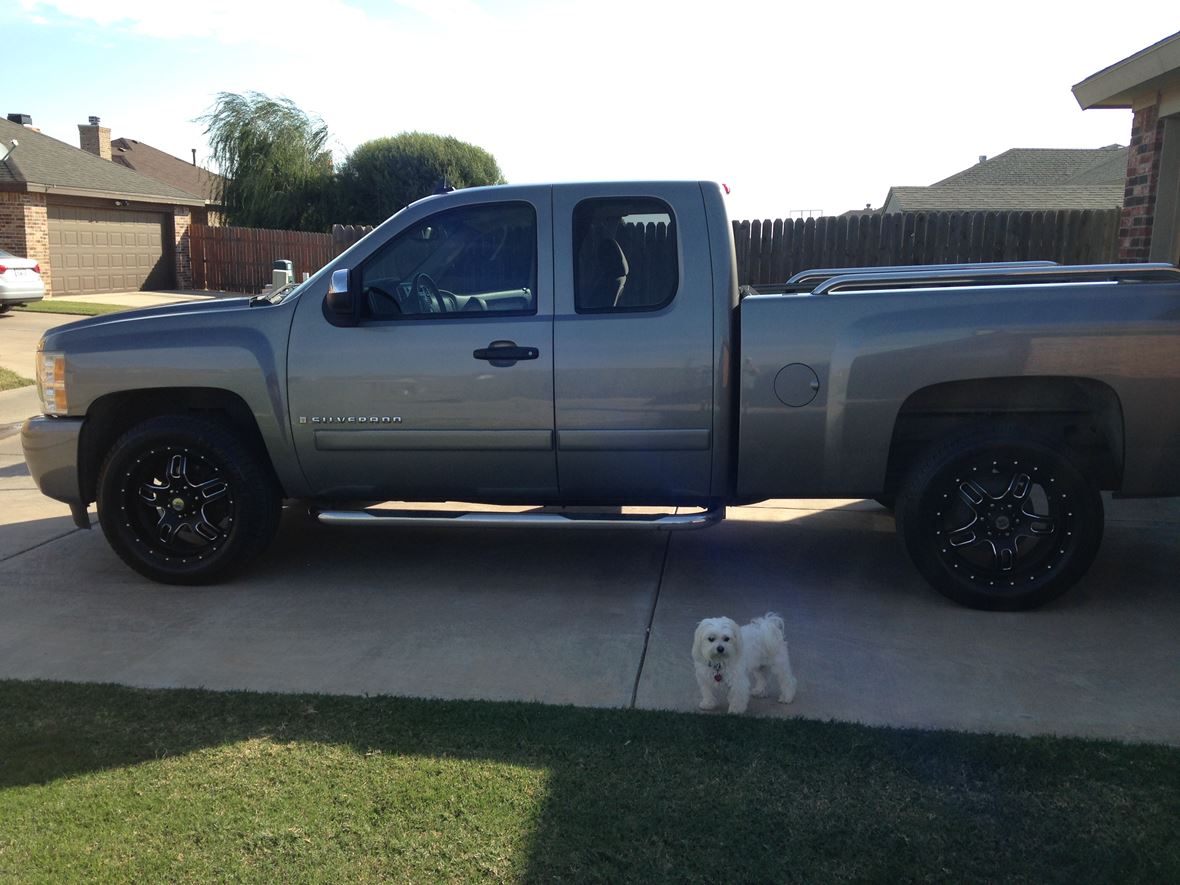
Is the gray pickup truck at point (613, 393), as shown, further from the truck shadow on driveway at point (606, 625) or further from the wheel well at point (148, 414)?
the truck shadow on driveway at point (606, 625)

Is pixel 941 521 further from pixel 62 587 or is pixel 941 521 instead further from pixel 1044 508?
pixel 62 587

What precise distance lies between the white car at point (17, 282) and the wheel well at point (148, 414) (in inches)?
640

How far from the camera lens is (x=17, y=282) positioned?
2006cm

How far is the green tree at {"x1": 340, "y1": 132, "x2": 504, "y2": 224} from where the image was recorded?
34.2 metres

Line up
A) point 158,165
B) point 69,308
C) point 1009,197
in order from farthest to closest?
1. point 158,165
2. point 1009,197
3. point 69,308

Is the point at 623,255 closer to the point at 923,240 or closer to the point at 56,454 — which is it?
the point at 56,454

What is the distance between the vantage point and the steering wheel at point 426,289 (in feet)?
18.6

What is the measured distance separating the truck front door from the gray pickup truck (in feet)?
0.04

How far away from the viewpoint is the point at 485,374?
17.7 feet

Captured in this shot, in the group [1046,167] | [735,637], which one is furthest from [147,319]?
[1046,167]

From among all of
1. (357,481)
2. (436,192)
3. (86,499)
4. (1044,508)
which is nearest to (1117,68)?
(1044,508)

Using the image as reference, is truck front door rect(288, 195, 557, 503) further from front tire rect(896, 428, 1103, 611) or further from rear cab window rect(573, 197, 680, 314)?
front tire rect(896, 428, 1103, 611)

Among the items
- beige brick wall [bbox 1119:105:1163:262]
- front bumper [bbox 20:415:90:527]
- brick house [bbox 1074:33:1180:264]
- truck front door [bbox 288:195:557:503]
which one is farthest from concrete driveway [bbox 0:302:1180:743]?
beige brick wall [bbox 1119:105:1163:262]

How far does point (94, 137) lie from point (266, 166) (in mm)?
8987
